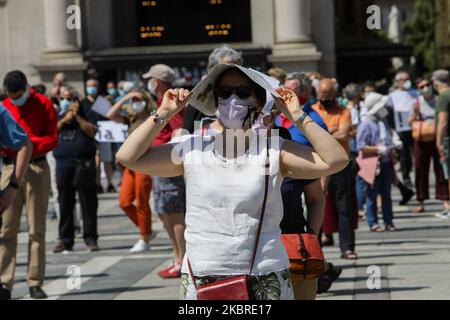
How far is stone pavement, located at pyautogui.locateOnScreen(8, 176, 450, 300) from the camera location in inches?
443

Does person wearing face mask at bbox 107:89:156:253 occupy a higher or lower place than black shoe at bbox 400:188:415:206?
higher

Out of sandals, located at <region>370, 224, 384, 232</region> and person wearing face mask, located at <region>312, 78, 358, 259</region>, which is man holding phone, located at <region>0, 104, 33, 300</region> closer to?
person wearing face mask, located at <region>312, 78, 358, 259</region>

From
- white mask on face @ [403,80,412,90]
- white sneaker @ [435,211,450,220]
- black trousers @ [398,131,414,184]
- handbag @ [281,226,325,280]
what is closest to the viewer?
handbag @ [281,226,325,280]

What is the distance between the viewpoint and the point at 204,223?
5801 millimetres

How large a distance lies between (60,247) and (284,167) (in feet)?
32.1

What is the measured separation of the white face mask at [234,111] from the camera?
5910 millimetres

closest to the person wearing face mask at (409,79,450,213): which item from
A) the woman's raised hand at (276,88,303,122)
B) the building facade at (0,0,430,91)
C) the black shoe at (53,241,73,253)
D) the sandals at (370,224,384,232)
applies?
the sandals at (370,224,384,232)

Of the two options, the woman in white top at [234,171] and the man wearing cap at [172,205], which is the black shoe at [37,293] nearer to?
the man wearing cap at [172,205]

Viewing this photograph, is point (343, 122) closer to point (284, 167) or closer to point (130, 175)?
point (130, 175)

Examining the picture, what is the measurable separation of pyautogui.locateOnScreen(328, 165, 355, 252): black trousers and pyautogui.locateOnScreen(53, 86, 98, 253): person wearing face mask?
3026 millimetres

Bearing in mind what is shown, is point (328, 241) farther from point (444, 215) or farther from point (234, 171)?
point (234, 171)

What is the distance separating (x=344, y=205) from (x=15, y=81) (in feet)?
13.0

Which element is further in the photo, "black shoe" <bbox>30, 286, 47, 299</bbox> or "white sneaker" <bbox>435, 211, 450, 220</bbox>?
"white sneaker" <bbox>435, 211, 450, 220</bbox>

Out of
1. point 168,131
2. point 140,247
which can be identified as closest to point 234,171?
point 168,131
